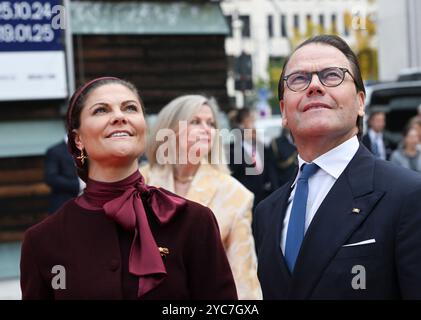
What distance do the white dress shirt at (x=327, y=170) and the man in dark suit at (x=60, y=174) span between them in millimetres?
5841

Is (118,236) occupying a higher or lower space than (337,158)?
lower

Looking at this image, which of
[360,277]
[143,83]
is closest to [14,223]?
[143,83]

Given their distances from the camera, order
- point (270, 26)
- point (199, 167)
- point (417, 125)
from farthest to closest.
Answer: point (270, 26)
point (417, 125)
point (199, 167)

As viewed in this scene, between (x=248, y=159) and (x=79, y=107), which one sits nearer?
(x=79, y=107)

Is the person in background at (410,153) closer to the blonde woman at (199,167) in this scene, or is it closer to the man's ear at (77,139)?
the blonde woman at (199,167)

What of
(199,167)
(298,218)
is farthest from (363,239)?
(199,167)

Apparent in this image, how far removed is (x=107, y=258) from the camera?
3.06 meters

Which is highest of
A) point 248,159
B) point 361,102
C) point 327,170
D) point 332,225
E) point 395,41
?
point 395,41

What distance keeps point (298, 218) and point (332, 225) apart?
182 millimetres

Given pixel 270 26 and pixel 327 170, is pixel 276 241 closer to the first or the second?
pixel 327 170

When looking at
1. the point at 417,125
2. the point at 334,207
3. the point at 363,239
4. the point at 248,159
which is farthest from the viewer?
the point at 417,125

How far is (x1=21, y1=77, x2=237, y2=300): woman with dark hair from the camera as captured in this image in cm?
303

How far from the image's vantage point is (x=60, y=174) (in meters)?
→ 8.80

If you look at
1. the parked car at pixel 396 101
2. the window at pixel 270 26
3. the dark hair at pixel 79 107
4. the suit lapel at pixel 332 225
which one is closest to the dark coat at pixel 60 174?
the dark hair at pixel 79 107
